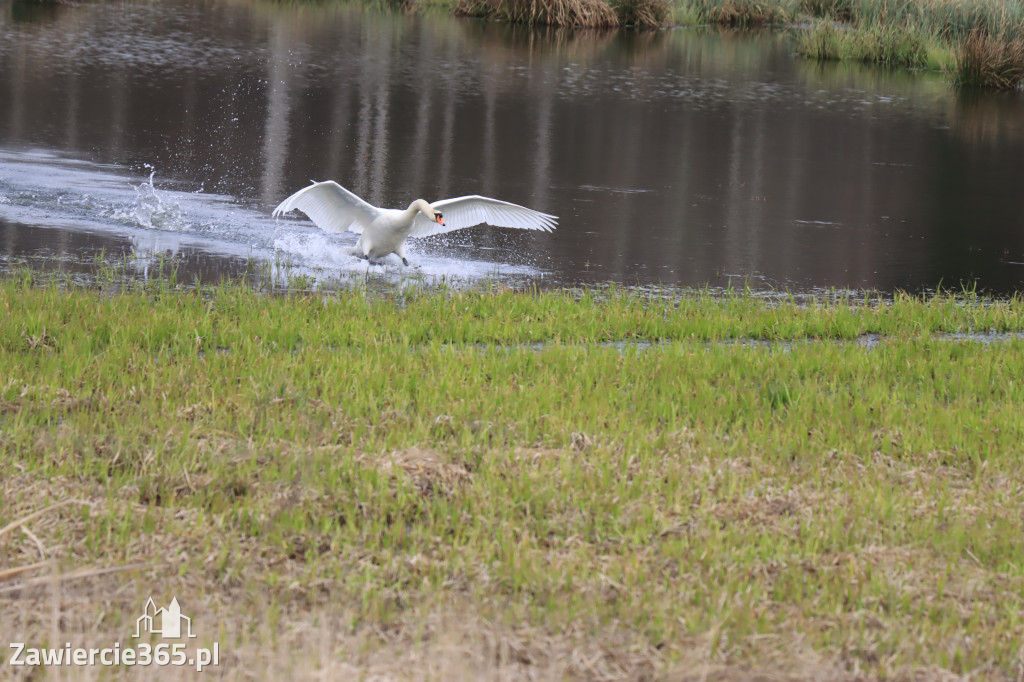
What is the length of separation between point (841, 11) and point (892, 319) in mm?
34314

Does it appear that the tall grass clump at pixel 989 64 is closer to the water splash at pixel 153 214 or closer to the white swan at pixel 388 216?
the white swan at pixel 388 216

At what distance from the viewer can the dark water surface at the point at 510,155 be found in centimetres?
1230

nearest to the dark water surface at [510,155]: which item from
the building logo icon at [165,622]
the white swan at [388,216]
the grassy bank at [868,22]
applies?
the white swan at [388,216]

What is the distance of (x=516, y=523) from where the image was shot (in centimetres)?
528

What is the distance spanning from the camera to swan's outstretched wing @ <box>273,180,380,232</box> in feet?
34.3

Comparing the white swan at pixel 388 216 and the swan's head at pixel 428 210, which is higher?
the swan's head at pixel 428 210

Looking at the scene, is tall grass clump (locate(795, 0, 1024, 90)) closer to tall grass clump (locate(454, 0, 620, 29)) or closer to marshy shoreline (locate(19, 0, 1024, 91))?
marshy shoreline (locate(19, 0, 1024, 91))

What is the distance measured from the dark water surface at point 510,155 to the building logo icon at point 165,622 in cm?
651

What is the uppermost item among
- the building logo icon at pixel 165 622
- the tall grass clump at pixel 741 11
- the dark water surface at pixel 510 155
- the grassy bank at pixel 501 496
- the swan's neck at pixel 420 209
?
the tall grass clump at pixel 741 11

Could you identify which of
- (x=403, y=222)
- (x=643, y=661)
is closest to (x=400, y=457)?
(x=643, y=661)

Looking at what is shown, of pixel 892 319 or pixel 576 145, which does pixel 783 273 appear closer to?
pixel 892 319

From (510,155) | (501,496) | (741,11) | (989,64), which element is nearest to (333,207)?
(501,496)

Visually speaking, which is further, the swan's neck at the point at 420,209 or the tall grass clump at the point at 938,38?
the tall grass clump at the point at 938,38

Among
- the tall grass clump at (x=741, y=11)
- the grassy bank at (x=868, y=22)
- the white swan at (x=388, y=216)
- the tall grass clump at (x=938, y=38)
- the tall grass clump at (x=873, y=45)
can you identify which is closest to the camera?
the white swan at (x=388, y=216)
